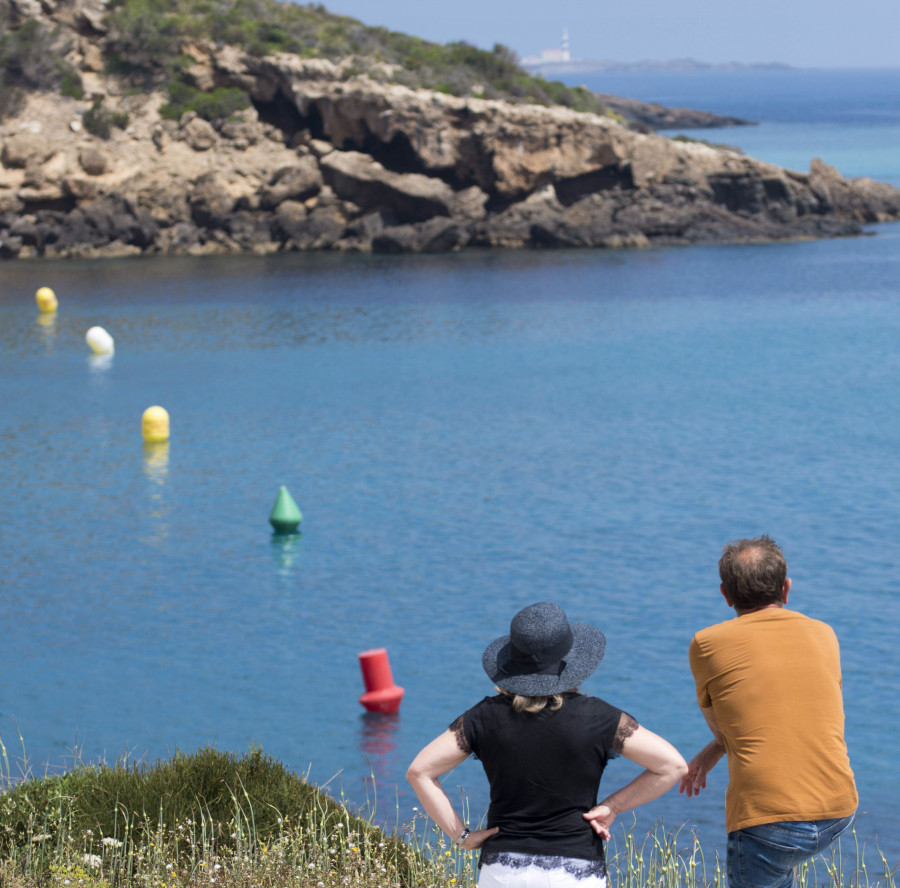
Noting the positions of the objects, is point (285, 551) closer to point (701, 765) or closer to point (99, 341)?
point (701, 765)

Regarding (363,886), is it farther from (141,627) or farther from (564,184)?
(564,184)

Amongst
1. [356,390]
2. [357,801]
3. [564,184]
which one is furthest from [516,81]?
[357,801]

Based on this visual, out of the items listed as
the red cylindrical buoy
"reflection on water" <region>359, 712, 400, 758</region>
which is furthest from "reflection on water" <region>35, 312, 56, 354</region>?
"reflection on water" <region>359, 712, 400, 758</region>

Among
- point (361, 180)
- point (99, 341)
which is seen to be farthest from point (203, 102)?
point (99, 341)

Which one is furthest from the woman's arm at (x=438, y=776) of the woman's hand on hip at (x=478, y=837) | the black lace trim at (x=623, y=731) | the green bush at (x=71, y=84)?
the green bush at (x=71, y=84)

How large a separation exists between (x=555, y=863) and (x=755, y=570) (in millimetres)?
1272

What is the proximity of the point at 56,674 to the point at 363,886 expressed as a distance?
7.86m

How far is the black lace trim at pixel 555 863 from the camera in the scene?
3979 millimetres

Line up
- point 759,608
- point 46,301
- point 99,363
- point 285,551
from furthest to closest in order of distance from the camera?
point 46,301 < point 99,363 < point 285,551 < point 759,608

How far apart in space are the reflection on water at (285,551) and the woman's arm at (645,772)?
11.6m

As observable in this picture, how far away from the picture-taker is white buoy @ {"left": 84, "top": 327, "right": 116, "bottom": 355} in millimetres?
30672

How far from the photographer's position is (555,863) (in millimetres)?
3986

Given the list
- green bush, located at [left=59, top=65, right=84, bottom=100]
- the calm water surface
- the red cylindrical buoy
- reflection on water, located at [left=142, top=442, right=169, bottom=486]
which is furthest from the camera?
green bush, located at [left=59, top=65, right=84, bottom=100]

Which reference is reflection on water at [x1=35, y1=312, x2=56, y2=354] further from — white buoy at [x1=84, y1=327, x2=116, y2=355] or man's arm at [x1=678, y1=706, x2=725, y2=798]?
man's arm at [x1=678, y1=706, x2=725, y2=798]
